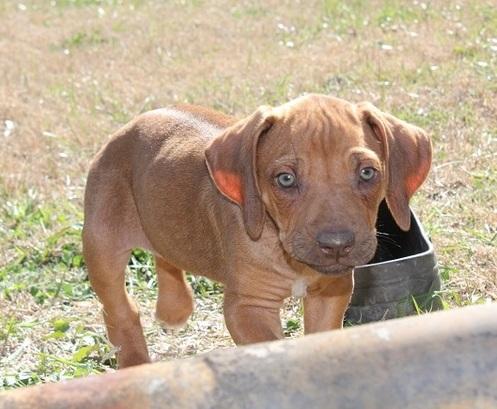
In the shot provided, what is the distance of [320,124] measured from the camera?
390 centimetres

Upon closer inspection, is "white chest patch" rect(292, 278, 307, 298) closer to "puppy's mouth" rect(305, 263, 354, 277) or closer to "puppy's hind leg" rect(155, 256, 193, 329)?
"puppy's mouth" rect(305, 263, 354, 277)

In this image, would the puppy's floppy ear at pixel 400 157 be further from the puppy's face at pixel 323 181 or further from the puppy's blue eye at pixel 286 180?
the puppy's blue eye at pixel 286 180

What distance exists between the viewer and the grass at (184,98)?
17.5 feet

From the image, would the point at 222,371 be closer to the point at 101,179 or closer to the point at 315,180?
the point at 315,180

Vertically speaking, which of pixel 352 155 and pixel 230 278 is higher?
pixel 352 155

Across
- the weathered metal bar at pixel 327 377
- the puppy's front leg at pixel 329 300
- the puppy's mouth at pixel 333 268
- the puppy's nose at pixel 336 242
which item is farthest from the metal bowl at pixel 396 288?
the weathered metal bar at pixel 327 377

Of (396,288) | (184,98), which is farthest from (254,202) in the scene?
(184,98)

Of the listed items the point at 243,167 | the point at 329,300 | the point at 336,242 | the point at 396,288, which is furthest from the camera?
the point at 396,288

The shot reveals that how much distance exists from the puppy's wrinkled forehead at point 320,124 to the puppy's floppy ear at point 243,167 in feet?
0.26

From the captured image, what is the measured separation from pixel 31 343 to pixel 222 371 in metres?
3.67

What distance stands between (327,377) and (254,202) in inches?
94.2

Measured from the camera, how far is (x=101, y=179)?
4.98 meters

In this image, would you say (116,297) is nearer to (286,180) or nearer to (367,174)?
(286,180)

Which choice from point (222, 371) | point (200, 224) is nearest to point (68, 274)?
point (200, 224)
